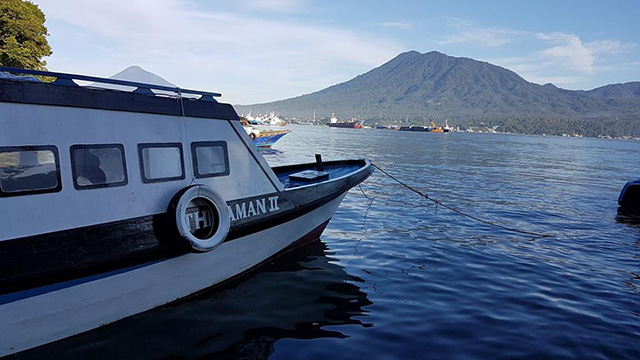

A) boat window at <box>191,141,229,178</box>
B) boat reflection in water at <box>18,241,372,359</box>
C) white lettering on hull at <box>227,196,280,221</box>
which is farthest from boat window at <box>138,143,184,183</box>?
boat reflection in water at <box>18,241,372,359</box>

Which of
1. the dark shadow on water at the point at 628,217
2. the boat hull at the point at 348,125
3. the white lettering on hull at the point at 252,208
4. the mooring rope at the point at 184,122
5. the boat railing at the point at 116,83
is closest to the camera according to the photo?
the boat railing at the point at 116,83

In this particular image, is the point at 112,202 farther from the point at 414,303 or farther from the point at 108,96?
the point at 414,303

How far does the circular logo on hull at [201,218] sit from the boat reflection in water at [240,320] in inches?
54.5

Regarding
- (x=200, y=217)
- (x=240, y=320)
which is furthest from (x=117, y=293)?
(x=240, y=320)

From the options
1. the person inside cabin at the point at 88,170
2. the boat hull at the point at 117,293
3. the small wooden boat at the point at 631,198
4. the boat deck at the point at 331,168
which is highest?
the person inside cabin at the point at 88,170

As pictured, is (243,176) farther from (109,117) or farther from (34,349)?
(34,349)

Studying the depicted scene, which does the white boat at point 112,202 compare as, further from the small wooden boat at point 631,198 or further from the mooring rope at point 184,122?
the small wooden boat at point 631,198

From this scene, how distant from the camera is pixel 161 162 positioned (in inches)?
282

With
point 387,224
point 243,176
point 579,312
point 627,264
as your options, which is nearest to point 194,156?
point 243,176

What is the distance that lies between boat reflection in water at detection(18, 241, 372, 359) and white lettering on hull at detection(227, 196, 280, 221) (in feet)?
5.12

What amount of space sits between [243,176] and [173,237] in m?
2.06

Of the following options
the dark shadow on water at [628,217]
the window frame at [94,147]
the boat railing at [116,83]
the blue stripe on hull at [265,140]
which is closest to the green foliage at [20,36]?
the blue stripe on hull at [265,140]

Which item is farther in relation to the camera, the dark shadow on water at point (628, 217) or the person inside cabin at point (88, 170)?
the dark shadow on water at point (628, 217)

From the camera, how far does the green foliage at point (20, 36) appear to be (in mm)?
31781
